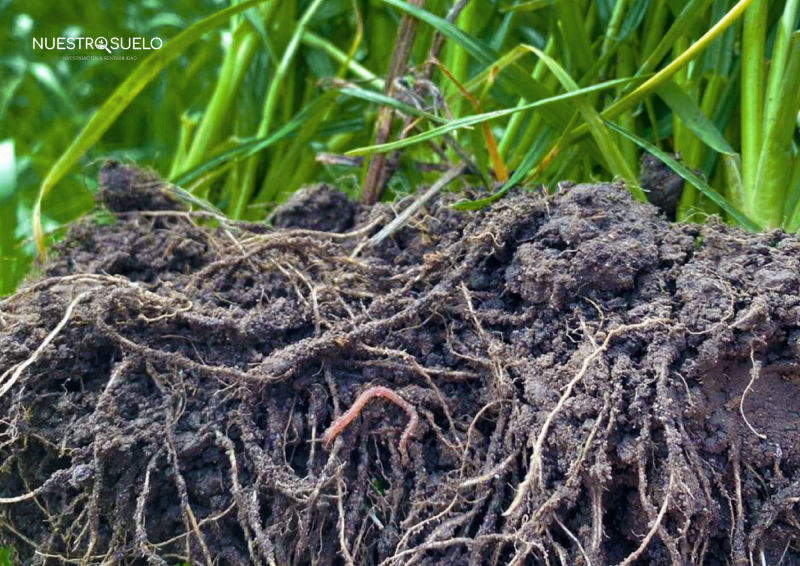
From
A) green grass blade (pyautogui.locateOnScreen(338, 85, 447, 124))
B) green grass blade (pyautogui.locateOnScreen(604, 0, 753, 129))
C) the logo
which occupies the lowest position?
the logo

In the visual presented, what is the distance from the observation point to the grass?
2.48 feet

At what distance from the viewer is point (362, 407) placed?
65cm

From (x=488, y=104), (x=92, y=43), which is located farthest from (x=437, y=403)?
(x=92, y=43)

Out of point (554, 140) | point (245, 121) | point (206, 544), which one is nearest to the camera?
point (206, 544)

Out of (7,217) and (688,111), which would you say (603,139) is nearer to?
(688,111)

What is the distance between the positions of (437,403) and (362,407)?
0.26 ft

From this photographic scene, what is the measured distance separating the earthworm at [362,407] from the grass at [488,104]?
0.27 metres

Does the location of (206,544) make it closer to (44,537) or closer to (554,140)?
(44,537)

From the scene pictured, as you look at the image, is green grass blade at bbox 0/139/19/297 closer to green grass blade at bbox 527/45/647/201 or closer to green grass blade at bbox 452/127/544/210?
green grass blade at bbox 452/127/544/210

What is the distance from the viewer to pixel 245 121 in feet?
4.19

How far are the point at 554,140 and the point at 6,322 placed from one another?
0.73 metres

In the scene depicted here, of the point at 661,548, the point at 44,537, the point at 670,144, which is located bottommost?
the point at 44,537

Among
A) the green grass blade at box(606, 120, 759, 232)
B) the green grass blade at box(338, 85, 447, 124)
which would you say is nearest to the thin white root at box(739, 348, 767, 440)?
the green grass blade at box(606, 120, 759, 232)

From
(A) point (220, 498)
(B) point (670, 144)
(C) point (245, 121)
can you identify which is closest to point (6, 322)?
(A) point (220, 498)
